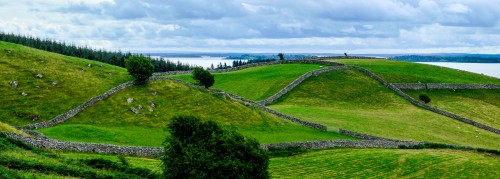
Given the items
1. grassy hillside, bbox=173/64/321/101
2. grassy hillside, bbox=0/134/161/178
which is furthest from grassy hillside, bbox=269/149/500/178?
grassy hillside, bbox=173/64/321/101

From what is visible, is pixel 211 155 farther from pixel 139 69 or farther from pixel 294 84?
pixel 294 84

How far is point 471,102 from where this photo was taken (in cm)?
10556

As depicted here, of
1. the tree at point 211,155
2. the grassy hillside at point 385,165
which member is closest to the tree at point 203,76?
the grassy hillside at point 385,165

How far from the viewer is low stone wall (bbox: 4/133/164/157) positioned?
49.8m

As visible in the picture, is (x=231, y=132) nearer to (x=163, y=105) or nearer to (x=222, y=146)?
(x=222, y=146)

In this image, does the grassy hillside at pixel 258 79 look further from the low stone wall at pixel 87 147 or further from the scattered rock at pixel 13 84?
the low stone wall at pixel 87 147

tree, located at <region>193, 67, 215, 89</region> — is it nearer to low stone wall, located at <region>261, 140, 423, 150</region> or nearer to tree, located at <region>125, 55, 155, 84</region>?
tree, located at <region>125, 55, 155, 84</region>

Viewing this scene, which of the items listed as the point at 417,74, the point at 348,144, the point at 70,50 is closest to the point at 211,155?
the point at 348,144

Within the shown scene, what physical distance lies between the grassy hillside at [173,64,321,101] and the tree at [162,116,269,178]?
5742 cm

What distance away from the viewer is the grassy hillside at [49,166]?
3572cm

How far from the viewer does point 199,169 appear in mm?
36656

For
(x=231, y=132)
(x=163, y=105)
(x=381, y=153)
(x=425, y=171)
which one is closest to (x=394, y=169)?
(x=425, y=171)

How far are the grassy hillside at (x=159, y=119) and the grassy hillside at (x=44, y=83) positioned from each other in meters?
4.49

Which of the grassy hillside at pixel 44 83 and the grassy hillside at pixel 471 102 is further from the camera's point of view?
the grassy hillside at pixel 471 102
